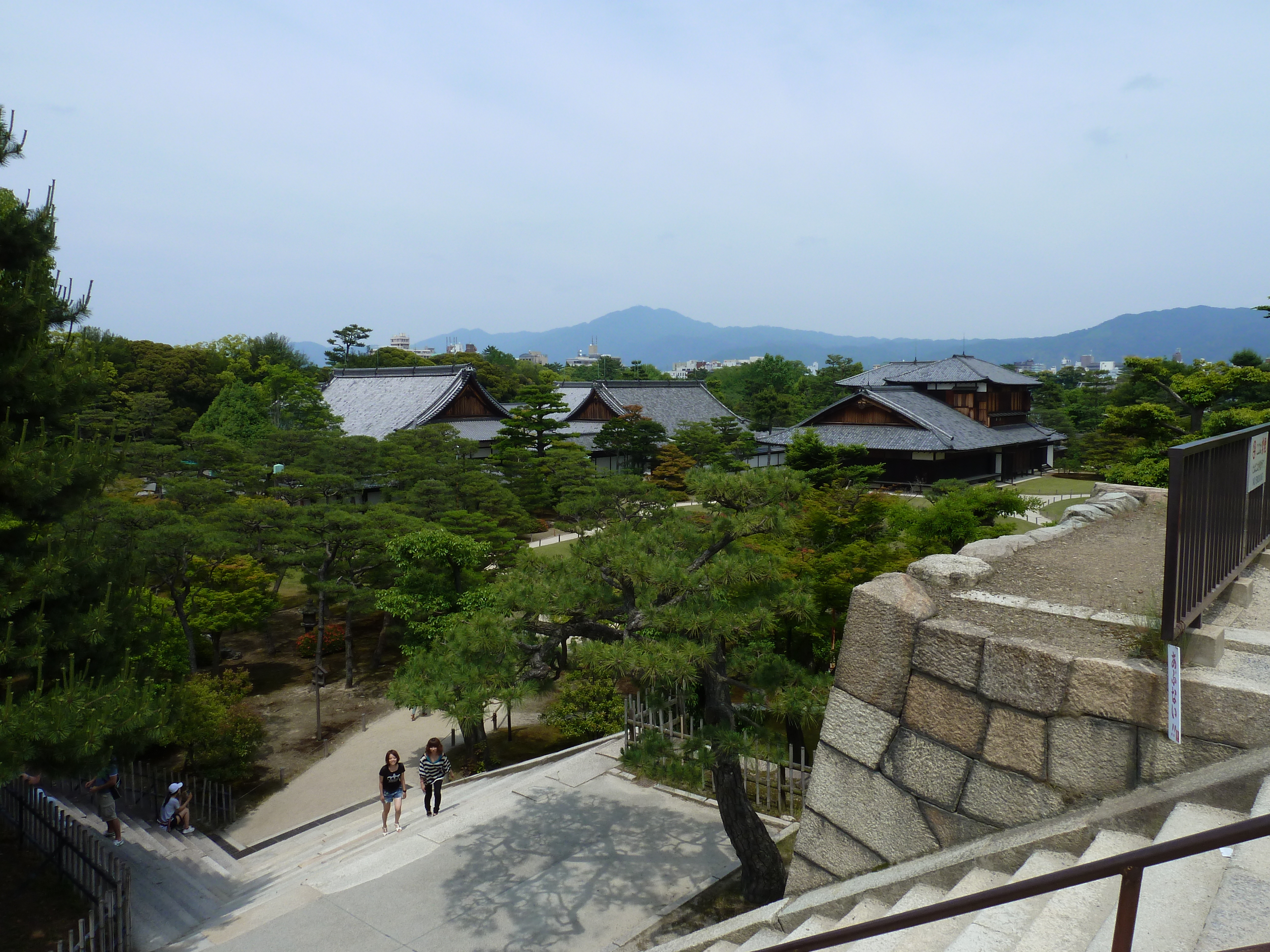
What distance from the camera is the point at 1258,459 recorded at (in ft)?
13.9

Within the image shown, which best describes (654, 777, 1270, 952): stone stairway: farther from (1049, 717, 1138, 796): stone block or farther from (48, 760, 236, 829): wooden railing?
(48, 760, 236, 829): wooden railing

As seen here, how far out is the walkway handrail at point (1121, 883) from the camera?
143cm

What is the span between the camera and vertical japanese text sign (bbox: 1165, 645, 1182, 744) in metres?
2.90

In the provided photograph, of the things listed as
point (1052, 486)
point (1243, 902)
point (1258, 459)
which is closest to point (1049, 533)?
point (1258, 459)

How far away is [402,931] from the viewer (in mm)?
5895

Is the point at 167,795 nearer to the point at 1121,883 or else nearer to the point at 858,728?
the point at 858,728

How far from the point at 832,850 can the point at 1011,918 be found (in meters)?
1.45

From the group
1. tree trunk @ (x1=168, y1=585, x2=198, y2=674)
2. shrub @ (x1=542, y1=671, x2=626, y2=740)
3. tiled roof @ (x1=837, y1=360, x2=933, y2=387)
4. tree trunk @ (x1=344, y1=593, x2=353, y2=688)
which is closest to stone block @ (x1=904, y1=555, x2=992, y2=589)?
shrub @ (x1=542, y1=671, x2=626, y2=740)

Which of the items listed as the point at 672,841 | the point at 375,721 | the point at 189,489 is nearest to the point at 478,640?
the point at 672,841

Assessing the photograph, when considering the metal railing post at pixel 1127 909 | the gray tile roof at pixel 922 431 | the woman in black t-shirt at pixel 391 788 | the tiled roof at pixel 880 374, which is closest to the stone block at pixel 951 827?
the metal railing post at pixel 1127 909

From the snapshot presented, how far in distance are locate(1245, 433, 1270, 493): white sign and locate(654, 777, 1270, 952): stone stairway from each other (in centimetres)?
216

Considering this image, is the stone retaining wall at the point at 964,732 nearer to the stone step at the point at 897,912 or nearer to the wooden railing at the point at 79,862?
the stone step at the point at 897,912

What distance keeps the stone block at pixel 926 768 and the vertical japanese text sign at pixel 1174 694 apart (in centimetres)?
90

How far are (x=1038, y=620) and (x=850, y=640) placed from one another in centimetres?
91
